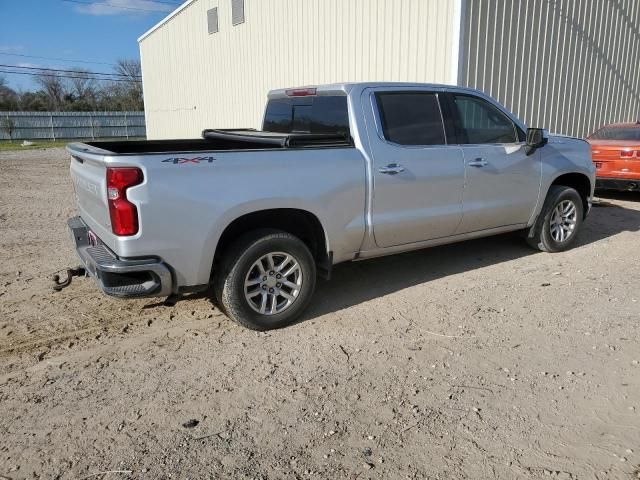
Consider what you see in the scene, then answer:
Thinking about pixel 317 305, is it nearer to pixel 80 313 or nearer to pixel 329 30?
pixel 80 313

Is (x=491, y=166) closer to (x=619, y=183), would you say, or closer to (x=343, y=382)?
(x=343, y=382)

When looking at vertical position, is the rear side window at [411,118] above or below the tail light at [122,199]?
above

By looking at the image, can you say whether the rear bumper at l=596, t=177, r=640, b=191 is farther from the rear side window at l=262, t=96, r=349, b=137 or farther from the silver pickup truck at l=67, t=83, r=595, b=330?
the rear side window at l=262, t=96, r=349, b=137

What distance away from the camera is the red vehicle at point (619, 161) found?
30.0 ft

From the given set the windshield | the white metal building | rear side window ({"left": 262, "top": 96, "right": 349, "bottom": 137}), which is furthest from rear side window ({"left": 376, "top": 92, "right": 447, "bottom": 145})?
the windshield

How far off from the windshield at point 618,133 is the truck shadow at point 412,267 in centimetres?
283

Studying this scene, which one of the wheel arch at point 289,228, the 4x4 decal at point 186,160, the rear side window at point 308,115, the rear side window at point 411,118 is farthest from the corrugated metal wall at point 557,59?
the 4x4 decal at point 186,160

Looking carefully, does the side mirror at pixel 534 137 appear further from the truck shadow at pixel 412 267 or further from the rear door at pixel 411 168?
the truck shadow at pixel 412 267

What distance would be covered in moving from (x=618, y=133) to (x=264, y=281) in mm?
8951

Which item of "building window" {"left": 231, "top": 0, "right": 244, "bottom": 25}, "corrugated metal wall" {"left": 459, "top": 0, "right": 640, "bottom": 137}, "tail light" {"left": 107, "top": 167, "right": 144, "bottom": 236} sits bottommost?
"tail light" {"left": 107, "top": 167, "right": 144, "bottom": 236}

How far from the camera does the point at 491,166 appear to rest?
529 cm

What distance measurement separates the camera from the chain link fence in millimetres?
35156

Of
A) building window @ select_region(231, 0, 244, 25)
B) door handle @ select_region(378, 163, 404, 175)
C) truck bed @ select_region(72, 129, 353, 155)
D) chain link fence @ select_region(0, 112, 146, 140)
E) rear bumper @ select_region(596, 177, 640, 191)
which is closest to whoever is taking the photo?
truck bed @ select_region(72, 129, 353, 155)

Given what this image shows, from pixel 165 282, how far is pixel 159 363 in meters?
0.56
